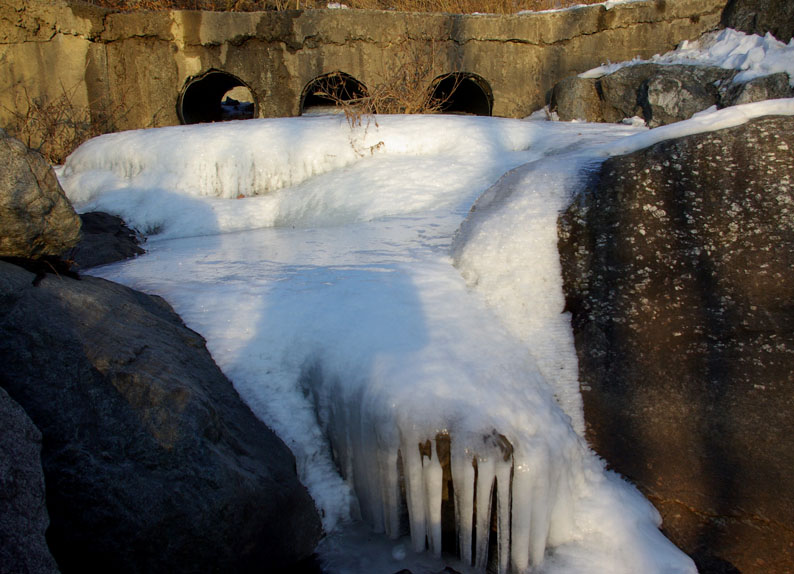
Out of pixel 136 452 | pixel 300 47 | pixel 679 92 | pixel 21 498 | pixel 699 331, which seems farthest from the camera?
pixel 300 47

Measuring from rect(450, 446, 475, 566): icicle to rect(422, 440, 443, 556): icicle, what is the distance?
55 mm

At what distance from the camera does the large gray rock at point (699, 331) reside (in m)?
2.12

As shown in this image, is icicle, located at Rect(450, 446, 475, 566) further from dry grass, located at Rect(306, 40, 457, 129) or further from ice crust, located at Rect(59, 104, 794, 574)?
dry grass, located at Rect(306, 40, 457, 129)

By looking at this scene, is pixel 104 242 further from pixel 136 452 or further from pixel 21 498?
pixel 21 498

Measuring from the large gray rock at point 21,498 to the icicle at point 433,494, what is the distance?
112cm

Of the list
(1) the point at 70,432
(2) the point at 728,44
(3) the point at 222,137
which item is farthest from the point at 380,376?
(2) the point at 728,44

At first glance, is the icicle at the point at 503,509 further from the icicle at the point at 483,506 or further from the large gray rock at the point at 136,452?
the large gray rock at the point at 136,452

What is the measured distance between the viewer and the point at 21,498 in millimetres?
1296

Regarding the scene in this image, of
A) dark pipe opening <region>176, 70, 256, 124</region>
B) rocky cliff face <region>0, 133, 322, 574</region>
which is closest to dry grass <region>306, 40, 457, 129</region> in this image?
dark pipe opening <region>176, 70, 256, 124</region>

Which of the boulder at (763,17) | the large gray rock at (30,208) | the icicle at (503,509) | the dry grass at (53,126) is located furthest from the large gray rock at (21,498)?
the boulder at (763,17)

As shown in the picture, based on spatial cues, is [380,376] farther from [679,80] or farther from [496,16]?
[496,16]

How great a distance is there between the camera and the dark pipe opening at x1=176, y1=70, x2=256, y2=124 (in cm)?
812

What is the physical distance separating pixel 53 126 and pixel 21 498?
22.8 feet

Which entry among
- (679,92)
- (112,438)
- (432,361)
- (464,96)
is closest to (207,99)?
(464,96)
